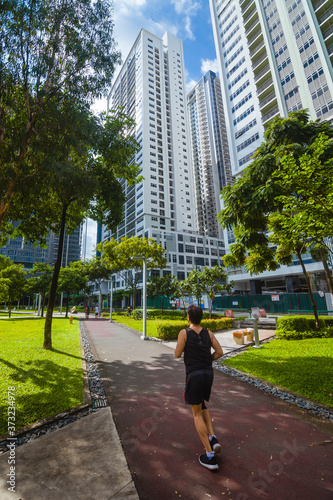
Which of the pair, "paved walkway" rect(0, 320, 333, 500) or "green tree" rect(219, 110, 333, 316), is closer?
"paved walkway" rect(0, 320, 333, 500)

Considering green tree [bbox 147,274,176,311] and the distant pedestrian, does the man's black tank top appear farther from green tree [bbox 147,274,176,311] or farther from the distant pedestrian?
green tree [bbox 147,274,176,311]

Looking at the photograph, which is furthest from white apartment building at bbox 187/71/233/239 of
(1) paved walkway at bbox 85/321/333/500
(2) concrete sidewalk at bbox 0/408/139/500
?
(2) concrete sidewalk at bbox 0/408/139/500

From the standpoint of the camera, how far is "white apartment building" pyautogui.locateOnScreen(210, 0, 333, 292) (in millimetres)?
36531

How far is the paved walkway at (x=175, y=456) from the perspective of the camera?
2.65 meters

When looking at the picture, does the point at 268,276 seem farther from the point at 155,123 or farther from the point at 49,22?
the point at 155,123

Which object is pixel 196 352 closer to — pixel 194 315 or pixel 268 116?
pixel 194 315

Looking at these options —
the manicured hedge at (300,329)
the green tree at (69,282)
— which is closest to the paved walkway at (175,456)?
the manicured hedge at (300,329)

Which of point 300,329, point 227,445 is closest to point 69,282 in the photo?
point 300,329

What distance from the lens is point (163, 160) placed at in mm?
74375

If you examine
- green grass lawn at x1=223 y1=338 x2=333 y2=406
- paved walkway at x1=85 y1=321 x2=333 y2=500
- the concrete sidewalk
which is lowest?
paved walkway at x1=85 y1=321 x2=333 y2=500

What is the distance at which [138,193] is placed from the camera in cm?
6988

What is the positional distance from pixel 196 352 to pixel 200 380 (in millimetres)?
344

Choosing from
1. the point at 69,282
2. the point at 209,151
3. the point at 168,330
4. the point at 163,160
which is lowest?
the point at 168,330

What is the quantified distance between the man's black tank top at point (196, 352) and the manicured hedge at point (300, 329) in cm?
1081
